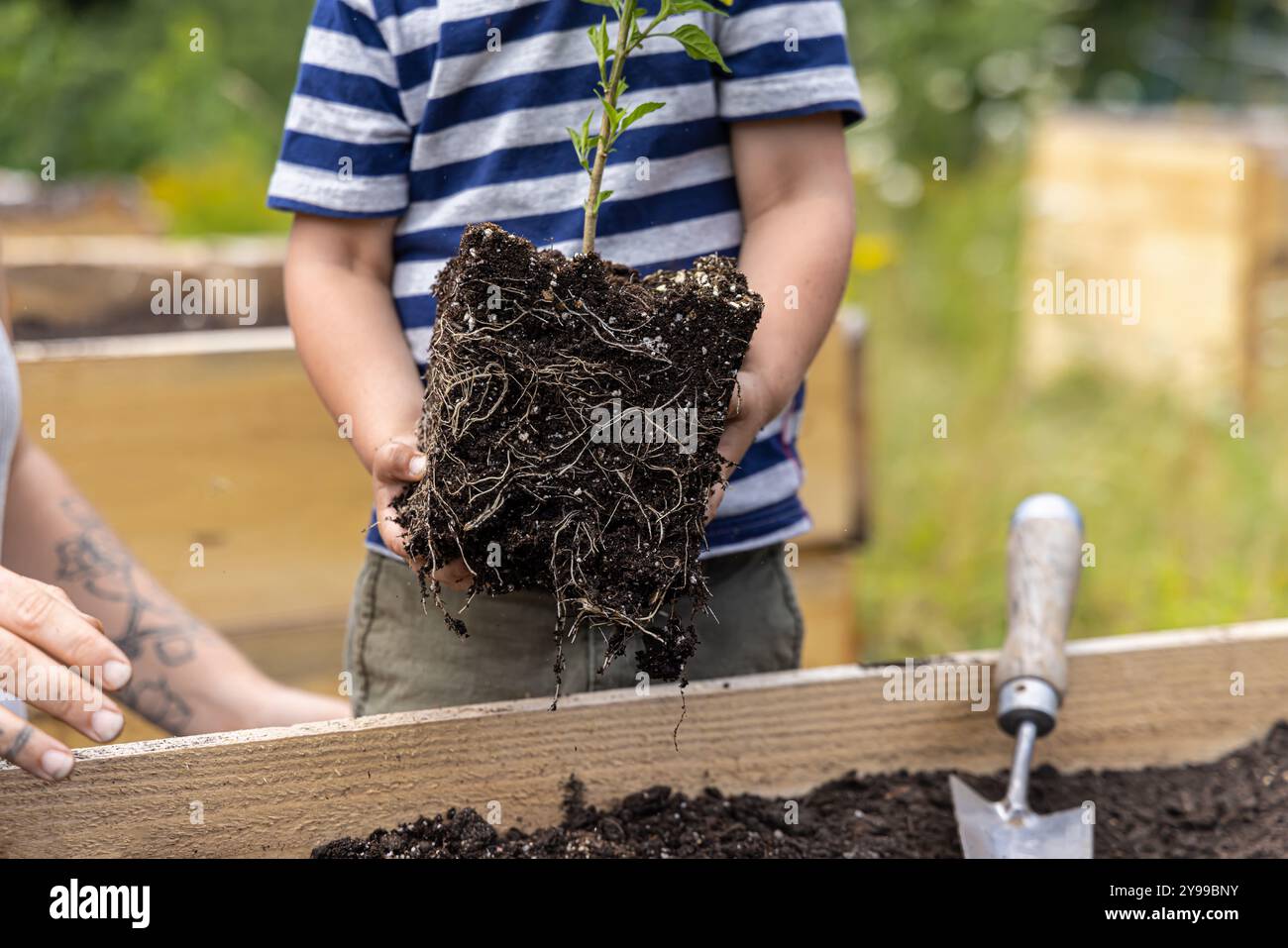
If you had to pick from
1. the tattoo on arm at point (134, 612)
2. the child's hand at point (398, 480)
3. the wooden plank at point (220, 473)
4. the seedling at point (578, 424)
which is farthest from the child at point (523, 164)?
the wooden plank at point (220, 473)

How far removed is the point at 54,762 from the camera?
3.53 feet

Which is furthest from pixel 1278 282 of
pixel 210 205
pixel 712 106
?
pixel 712 106

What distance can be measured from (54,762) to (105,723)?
6cm

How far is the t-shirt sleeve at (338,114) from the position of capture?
4.56ft

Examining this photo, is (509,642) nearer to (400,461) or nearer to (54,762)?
(400,461)

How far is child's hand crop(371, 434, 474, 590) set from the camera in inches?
46.6

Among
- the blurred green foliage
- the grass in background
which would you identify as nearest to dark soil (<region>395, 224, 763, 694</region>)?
the grass in background

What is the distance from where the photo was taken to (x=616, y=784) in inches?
→ 53.0

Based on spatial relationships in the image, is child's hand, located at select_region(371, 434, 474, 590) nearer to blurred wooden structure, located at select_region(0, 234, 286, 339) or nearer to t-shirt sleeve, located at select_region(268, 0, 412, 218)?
t-shirt sleeve, located at select_region(268, 0, 412, 218)

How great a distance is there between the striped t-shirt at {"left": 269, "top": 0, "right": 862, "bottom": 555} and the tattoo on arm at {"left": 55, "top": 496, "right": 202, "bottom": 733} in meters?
0.52

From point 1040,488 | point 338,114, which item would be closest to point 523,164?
point 338,114

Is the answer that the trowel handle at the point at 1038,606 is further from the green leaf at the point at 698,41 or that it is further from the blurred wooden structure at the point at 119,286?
the blurred wooden structure at the point at 119,286

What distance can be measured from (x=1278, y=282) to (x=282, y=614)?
13.1 ft

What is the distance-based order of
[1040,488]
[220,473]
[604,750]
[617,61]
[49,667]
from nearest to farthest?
1. [49,667]
2. [617,61]
3. [604,750]
4. [220,473]
5. [1040,488]
